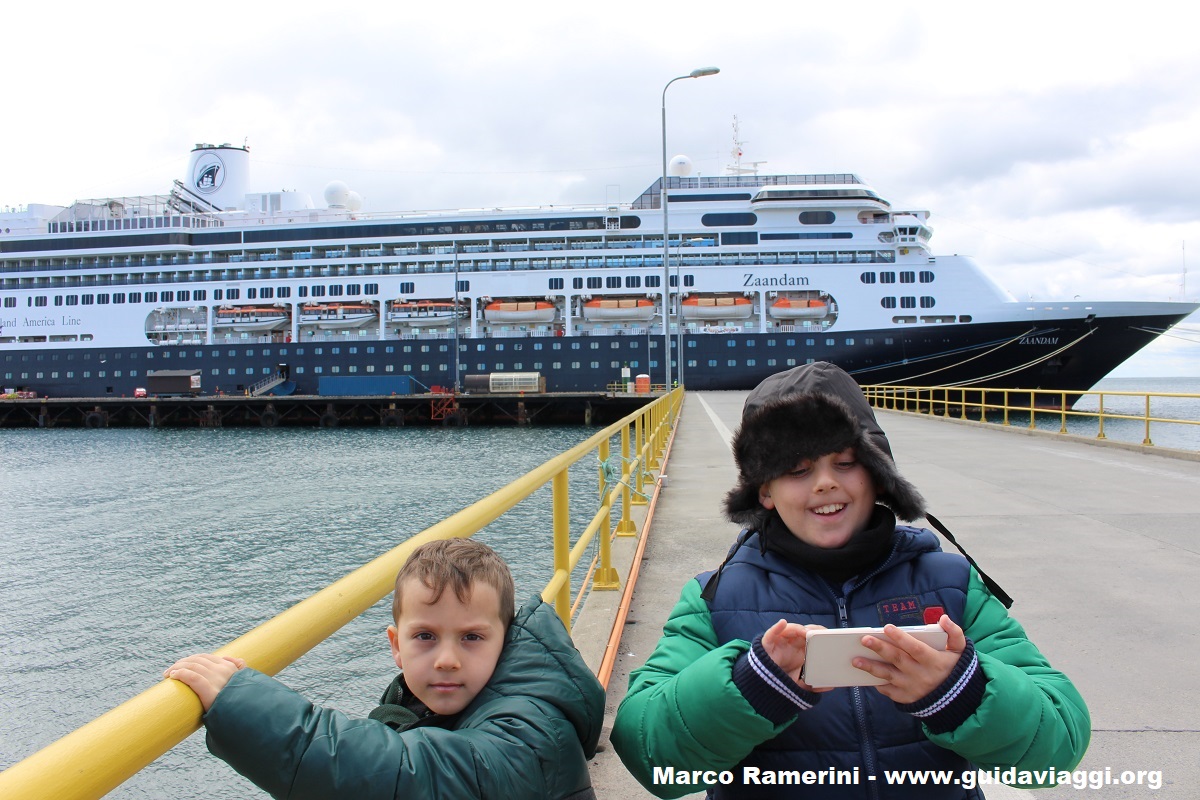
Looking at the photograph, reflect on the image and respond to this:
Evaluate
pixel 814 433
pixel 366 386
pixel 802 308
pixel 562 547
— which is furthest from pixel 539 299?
pixel 814 433

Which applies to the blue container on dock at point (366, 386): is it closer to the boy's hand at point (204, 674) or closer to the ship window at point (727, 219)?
the ship window at point (727, 219)

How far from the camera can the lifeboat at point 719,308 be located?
4269cm

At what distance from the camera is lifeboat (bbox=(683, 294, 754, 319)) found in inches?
1681

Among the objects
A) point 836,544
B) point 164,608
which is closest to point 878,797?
point 836,544

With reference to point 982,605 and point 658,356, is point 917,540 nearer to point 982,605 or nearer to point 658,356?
point 982,605

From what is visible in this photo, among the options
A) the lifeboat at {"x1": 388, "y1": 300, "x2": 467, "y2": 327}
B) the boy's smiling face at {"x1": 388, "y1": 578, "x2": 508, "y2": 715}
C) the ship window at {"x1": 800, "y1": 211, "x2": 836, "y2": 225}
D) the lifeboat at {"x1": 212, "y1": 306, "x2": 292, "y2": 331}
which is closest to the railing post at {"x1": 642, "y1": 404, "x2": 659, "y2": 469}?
the boy's smiling face at {"x1": 388, "y1": 578, "x2": 508, "y2": 715}

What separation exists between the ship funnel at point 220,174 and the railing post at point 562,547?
6054cm

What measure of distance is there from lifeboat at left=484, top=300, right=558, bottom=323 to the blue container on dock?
5.76m

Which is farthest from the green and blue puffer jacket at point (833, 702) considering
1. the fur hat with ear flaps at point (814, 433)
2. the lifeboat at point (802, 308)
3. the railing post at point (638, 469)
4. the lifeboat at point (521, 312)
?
the lifeboat at point (521, 312)

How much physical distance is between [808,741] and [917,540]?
1.56ft

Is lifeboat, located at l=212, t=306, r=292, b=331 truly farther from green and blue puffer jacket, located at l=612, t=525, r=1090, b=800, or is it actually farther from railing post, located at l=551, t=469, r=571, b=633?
green and blue puffer jacket, located at l=612, t=525, r=1090, b=800

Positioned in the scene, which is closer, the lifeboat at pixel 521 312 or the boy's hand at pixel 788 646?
the boy's hand at pixel 788 646

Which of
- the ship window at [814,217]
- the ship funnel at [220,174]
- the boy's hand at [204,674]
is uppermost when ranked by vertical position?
the ship funnel at [220,174]

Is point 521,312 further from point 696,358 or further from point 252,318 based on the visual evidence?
point 252,318
